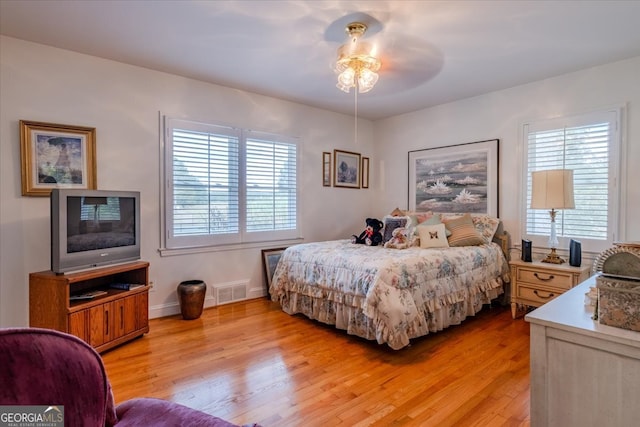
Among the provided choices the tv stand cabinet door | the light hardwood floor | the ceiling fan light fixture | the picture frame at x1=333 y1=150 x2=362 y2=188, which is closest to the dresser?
the light hardwood floor

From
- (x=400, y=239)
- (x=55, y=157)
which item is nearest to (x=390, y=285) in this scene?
(x=400, y=239)

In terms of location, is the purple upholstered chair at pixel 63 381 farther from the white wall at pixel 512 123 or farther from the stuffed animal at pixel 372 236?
the white wall at pixel 512 123

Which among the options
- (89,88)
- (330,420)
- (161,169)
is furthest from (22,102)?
(330,420)

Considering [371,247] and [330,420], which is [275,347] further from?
[371,247]

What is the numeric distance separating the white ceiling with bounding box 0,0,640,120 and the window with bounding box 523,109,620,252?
1.90 ft

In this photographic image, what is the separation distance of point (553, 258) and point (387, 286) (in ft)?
6.38

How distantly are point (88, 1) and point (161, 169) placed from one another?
63.3 inches

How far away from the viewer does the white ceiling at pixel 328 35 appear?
2.32 meters

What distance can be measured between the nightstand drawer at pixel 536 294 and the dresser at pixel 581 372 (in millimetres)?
2138

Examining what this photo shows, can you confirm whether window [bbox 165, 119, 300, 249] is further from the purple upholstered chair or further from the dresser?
the dresser

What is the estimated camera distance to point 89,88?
3098 mm

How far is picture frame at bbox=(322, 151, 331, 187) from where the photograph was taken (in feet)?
16.1

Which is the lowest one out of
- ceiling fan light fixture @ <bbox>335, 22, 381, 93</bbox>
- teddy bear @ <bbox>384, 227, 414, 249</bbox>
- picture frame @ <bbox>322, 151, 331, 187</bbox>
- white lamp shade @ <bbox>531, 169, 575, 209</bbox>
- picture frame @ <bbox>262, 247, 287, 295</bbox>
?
picture frame @ <bbox>262, 247, 287, 295</bbox>

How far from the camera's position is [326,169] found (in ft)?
16.2
